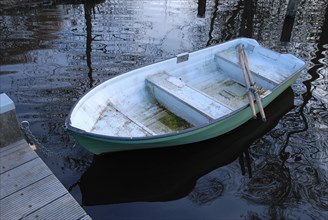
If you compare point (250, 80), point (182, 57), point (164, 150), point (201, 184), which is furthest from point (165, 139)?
point (182, 57)

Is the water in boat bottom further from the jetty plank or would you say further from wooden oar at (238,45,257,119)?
→ the jetty plank

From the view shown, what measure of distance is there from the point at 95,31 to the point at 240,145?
7391 millimetres

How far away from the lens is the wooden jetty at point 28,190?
174 inches

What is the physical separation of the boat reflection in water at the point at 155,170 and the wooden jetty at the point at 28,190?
4.39ft

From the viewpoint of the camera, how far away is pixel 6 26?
12.2 meters

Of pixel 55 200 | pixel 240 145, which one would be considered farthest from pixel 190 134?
pixel 55 200

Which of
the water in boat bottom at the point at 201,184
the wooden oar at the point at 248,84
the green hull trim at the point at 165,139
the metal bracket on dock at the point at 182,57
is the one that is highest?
the metal bracket on dock at the point at 182,57

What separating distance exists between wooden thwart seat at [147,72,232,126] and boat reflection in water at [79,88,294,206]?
0.73 m

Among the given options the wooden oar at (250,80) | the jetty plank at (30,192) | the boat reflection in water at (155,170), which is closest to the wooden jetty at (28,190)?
the jetty plank at (30,192)

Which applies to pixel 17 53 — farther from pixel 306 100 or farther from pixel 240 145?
pixel 306 100

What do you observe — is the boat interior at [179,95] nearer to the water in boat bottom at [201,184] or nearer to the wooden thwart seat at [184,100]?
the wooden thwart seat at [184,100]

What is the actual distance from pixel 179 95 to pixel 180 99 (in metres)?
0.18

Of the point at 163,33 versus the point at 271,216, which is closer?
the point at 271,216

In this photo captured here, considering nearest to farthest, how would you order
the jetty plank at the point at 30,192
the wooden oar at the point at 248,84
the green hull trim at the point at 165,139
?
1. the jetty plank at the point at 30,192
2. the green hull trim at the point at 165,139
3. the wooden oar at the point at 248,84
